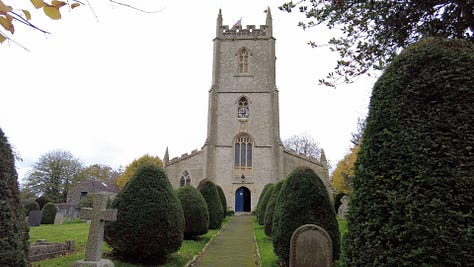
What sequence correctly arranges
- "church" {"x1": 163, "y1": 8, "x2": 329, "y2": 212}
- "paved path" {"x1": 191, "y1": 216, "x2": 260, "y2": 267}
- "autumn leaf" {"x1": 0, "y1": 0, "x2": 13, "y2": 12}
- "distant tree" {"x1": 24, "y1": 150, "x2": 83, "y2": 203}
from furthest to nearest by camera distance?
"distant tree" {"x1": 24, "y1": 150, "x2": 83, "y2": 203}, "church" {"x1": 163, "y1": 8, "x2": 329, "y2": 212}, "paved path" {"x1": 191, "y1": 216, "x2": 260, "y2": 267}, "autumn leaf" {"x1": 0, "y1": 0, "x2": 13, "y2": 12}

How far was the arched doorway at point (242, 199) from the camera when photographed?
33531 millimetres

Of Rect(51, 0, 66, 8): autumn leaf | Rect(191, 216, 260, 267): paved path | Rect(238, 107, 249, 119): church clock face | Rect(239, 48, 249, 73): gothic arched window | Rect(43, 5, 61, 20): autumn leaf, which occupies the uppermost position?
Rect(239, 48, 249, 73): gothic arched window

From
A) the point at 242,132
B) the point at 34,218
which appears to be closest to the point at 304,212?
the point at 34,218

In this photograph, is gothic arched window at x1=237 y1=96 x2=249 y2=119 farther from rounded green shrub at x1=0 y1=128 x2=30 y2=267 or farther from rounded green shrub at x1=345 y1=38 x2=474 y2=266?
rounded green shrub at x1=345 y1=38 x2=474 y2=266

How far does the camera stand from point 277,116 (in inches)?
1352

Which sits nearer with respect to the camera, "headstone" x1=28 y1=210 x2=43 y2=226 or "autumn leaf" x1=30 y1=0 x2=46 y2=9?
"autumn leaf" x1=30 y1=0 x2=46 y2=9

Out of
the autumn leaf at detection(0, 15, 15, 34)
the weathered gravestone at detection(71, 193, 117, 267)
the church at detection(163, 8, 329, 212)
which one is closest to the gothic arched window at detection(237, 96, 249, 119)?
the church at detection(163, 8, 329, 212)

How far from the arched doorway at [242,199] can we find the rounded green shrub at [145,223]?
80.3 feet

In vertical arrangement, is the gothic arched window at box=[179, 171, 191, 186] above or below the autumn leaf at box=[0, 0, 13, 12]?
above

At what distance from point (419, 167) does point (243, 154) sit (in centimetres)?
3128

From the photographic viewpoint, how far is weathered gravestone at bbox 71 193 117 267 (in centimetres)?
641

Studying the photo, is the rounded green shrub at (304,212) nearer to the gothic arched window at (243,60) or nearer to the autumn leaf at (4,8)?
the autumn leaf at (4,8)

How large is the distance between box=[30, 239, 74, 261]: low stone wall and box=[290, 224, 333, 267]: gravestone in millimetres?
7359

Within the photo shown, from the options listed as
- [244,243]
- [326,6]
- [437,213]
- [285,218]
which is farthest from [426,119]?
[244,243]
